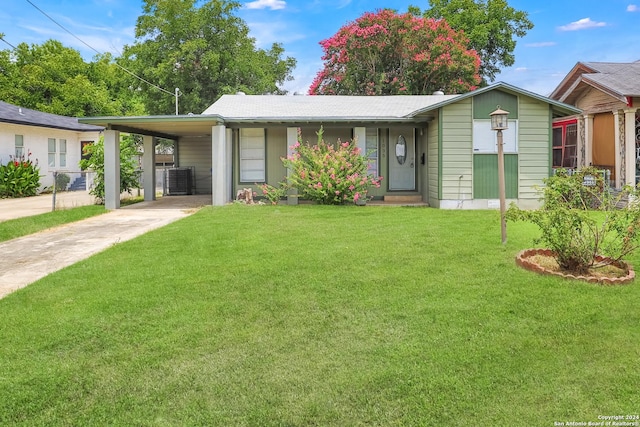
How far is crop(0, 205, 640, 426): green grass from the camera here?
113 inches

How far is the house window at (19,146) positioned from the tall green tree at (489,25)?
70.5 feet

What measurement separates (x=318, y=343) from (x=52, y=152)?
806 inches

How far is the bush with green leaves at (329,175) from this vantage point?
1255 cm

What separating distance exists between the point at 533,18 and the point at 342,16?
10980 millimetres

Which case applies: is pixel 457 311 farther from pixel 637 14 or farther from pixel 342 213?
pixel 637 14

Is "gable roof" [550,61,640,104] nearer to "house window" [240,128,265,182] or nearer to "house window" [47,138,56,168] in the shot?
"house window" [240,128,265,182]

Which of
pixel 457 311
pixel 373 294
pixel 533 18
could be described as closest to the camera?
pixel 457 311

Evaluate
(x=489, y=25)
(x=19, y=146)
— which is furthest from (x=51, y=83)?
(x=489, y=25)

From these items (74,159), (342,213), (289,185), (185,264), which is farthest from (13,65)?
(185,264)

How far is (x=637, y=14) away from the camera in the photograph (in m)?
21.5

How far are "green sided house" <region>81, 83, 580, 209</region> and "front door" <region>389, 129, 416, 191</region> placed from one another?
3 cm

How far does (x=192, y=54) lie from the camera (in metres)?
27.0

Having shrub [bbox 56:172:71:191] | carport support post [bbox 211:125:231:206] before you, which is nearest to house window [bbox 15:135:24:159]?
shrub [bbox 56:172:71:191]

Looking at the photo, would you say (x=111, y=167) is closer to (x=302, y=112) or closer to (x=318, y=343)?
(x=302, y=112)
